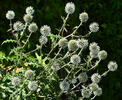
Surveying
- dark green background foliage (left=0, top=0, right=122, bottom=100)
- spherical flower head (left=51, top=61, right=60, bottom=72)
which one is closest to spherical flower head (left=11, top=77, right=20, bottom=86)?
spherical flower head (left=51, top=61, right=60, bottom=72)

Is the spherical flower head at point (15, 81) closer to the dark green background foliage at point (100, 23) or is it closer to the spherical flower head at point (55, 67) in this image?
the spherical flower head at point (55, 67)

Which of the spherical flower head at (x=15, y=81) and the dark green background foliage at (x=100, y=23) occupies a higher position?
the dark green background foliage at (x=100, y=23)

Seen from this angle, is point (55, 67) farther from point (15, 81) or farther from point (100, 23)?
point (100, 23)

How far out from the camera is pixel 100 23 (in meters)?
4.32

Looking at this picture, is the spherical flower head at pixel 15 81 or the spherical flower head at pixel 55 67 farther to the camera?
the spherical flower head at pixel 55 67

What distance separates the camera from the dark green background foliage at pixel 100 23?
13.0 ft

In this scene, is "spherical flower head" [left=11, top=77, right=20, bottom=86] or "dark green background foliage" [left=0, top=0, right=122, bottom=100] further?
"dark green background foliage" [left=0, top=0, right=122, bottom=100]

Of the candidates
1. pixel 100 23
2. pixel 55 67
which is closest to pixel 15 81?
pixel 55 67

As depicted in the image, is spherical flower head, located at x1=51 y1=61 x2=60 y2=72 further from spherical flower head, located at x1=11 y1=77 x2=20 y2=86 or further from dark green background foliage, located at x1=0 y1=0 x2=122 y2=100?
dark green background foliage, located at x1=0 y1=0 x2=122 y2=100

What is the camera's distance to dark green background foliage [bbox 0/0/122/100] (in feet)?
13.0

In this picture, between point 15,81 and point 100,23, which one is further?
point 100,23

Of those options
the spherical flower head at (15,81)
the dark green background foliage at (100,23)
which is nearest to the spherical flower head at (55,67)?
the spherical flower head at (15,81)

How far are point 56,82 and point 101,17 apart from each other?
4.51ft

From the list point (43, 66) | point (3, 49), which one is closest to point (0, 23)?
point (3, 49)
